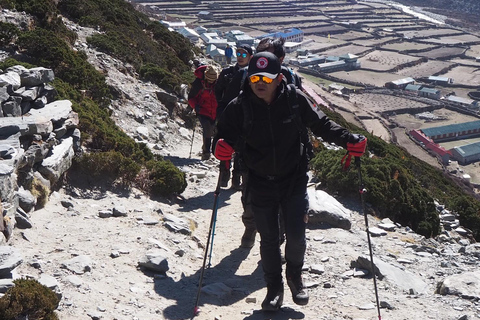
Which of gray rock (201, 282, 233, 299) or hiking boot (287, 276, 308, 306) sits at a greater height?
hiking boot (287, 276, 308, 306)

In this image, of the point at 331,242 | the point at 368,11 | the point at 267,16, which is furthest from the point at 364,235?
the point at 368,11

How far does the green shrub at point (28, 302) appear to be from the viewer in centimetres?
447

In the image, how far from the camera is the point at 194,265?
24.0ft

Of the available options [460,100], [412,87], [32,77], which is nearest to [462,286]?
[32,77]

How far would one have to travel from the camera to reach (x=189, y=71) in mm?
22359

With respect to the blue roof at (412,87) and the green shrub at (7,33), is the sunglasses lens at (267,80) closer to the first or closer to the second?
the green shrub at (7,33)

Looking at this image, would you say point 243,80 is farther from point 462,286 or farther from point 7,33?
point 7,33

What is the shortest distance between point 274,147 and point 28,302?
2484 millimetres

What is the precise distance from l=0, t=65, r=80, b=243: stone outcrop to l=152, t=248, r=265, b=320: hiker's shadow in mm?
1824

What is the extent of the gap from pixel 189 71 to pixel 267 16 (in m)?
101

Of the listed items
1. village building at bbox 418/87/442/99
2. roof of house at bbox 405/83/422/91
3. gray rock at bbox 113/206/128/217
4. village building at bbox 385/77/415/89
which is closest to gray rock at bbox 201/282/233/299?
gray rock at bbox 113/206/128/217

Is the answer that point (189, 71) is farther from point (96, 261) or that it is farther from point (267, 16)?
point (267, 16)

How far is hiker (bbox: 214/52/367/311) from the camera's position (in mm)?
5363

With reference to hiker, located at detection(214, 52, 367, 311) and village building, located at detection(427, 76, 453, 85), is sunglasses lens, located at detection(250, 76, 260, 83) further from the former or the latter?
village building, located at detection(427, 76, 453, 85)
